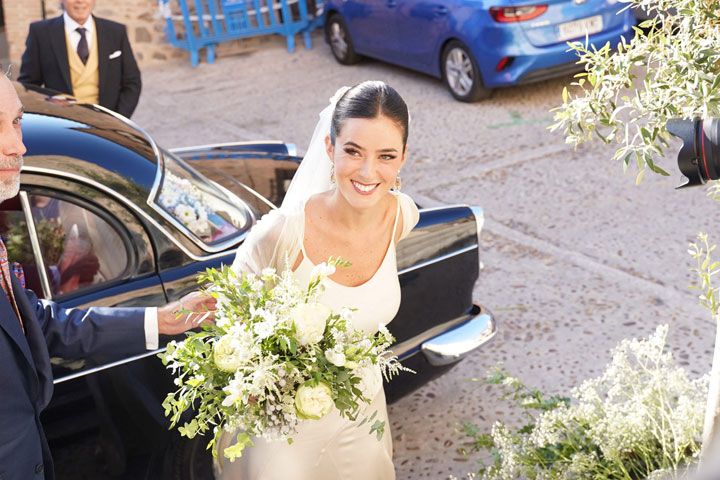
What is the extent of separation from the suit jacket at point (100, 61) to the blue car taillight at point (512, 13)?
13.2 feet

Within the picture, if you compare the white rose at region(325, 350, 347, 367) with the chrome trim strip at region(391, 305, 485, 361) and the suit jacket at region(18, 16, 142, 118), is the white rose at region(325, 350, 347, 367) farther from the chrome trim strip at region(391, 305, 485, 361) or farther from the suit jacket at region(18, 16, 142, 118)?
the suit jacket at region(18, 16, 142, 118)

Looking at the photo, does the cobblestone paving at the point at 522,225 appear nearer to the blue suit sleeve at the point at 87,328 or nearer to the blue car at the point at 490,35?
the blue car at the point at 490,35

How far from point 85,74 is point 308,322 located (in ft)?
14.5

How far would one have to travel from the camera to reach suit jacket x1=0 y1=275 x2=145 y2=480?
2.46 m

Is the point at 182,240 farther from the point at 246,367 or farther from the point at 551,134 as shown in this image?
the point at 551,134

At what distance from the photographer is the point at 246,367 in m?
2.52

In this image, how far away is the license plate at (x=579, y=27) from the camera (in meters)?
9.35

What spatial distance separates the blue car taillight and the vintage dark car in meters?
5.60

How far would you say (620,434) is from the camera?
131 inches

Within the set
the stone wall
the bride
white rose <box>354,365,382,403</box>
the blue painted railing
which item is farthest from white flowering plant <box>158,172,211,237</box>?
the stone wall

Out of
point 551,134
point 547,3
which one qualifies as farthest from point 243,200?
point 547,3

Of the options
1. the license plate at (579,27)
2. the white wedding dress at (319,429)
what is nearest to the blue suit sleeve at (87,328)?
the white wedding dress at (319,429)

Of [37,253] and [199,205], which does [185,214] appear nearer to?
[199,205]

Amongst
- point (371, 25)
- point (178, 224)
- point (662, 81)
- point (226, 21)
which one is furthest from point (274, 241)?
point (226, 21)
